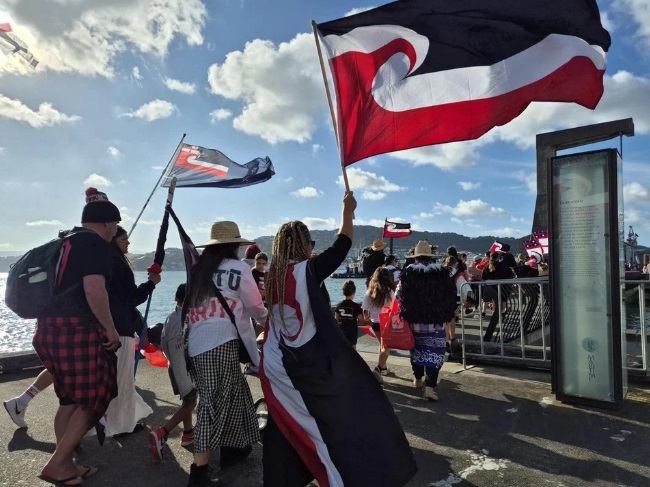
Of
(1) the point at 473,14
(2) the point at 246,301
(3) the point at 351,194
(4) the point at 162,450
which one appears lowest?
(4) the point at 162,450

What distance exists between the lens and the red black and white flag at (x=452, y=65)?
3898mm

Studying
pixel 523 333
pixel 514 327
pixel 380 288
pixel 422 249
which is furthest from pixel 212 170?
pixel 514 327

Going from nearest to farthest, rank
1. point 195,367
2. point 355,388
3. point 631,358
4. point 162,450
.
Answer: point 355,388, point 195,367, point 162,450, point 631,358

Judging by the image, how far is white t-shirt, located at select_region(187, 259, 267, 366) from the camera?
3.38m

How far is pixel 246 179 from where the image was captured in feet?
20.8

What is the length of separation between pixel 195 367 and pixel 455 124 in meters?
2.87

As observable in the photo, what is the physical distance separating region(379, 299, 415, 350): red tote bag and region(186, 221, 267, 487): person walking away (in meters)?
2.21

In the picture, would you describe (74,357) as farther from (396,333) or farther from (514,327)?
(514,327)

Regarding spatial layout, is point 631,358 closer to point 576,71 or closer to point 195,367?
point 576,71

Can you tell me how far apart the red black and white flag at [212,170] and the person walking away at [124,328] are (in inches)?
73.0

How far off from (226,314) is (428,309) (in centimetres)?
259

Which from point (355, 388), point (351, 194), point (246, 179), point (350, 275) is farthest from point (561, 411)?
point (350, 275)

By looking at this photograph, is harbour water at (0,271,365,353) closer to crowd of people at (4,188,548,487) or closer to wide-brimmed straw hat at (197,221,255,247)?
crowd of people at (4,188,548,487)

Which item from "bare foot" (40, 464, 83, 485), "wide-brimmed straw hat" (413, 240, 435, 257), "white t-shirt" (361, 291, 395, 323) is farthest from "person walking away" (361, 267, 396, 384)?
"bare foot" (40, 464, 83, 485)
